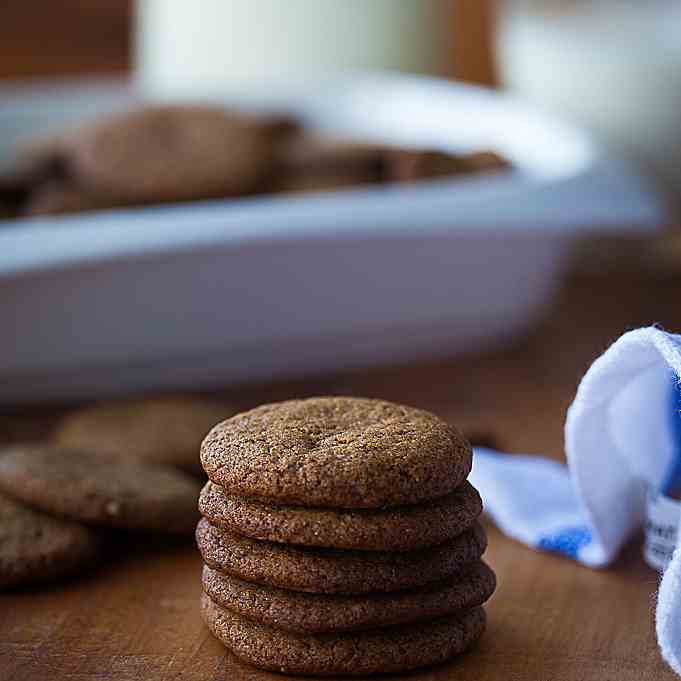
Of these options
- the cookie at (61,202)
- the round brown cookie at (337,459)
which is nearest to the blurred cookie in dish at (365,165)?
the cookie at (61,202)

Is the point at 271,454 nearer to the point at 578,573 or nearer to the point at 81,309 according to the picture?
the point at 578,573

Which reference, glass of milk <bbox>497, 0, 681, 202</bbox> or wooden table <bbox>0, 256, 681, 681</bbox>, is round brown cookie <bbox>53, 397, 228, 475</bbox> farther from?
glass of milk <bbox>497, 0, 681, 202</bbox>

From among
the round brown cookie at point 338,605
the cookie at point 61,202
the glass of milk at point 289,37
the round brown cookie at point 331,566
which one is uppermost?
the glass of milk at point 289,37

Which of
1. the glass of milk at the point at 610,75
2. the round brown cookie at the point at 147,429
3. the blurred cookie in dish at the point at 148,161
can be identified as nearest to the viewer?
the round brown cookie at the point at 147,429

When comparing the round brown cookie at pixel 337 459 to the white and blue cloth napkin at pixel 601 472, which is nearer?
the round brown cookie at pixel 337 459

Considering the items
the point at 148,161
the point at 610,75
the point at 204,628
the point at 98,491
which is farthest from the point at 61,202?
the point at 610,75

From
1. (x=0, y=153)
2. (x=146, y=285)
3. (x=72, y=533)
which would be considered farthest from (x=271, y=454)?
(x=0, y=153)

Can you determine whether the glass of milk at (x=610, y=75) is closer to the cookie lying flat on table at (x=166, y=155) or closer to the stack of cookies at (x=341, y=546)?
the cookie lying flat on table at (x=166, y=155)
